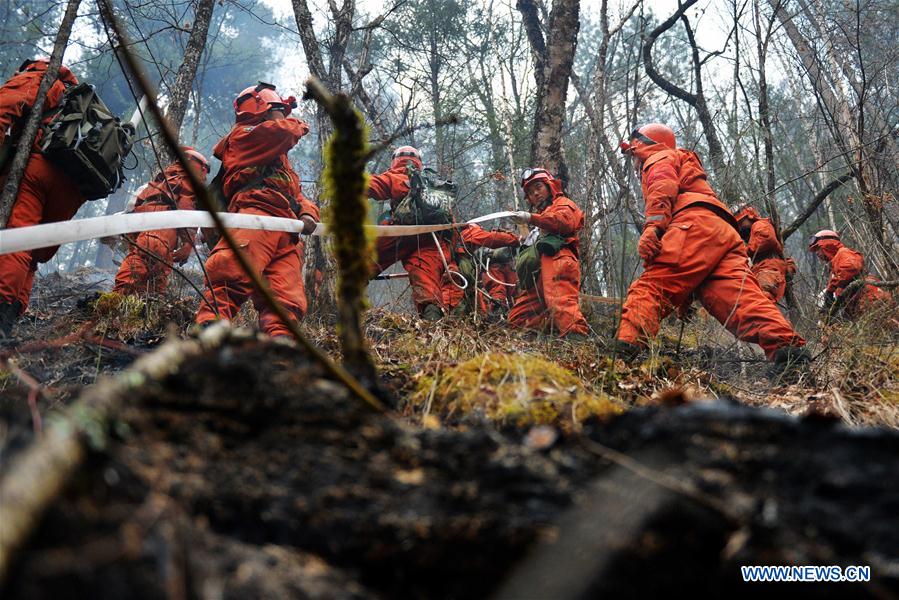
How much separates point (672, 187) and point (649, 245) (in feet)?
2.26

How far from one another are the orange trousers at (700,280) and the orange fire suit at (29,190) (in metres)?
4.65

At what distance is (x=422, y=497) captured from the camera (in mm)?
961

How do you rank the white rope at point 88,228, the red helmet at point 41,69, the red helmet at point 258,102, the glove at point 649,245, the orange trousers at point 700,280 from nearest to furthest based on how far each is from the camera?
the white rope at point 88,228 → the red helmet at point 41,69 → the orange trousers at point 700,280 → the glove at point 649,245 → the red helmet at point 258,102

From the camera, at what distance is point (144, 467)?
2.68 ft

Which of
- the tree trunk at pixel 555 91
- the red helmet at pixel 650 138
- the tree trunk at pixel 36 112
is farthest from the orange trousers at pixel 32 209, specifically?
the tree trunk at pixel 555 91

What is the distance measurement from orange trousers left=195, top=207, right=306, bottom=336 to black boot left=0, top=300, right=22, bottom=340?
49.8 inches

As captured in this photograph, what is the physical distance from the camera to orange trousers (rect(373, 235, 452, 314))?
6.89m

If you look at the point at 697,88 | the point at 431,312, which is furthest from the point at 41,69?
the point at 697,88

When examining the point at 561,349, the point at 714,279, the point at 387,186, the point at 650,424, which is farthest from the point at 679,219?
the point at 650,424

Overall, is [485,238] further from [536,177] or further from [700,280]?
[700,280]

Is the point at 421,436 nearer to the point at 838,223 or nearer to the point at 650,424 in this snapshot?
the point at 650,424

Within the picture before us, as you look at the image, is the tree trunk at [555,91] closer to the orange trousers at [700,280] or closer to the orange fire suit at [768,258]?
the orange fire suit at [768,258]

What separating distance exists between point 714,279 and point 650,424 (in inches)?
185

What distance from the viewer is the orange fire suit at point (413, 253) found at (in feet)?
22.6
